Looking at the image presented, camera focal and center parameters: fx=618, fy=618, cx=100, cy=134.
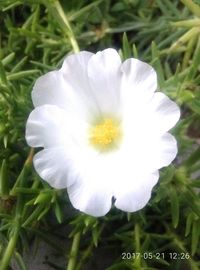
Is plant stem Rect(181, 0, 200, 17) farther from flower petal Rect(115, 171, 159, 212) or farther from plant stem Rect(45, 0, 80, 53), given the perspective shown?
flower petal Rect(115, 171, 159, 212)

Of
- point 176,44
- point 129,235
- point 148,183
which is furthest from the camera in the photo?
point 176,44

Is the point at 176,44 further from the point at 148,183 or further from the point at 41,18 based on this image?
the point at 148,183

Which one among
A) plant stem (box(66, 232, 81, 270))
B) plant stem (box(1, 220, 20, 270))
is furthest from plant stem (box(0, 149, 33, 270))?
plant stem (box(66, 232, 81, 270))

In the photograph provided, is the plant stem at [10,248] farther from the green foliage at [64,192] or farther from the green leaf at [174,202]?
the green leaf at [174,202]

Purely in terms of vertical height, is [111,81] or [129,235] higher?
[111,81]

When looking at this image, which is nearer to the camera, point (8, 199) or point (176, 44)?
point (8, 199)

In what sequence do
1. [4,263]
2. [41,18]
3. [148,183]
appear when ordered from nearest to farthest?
[148,183] → [4,263] → [41,18]

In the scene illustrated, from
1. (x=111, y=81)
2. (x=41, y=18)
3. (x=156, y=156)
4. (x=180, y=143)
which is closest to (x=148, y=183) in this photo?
(x=156, y=156)
